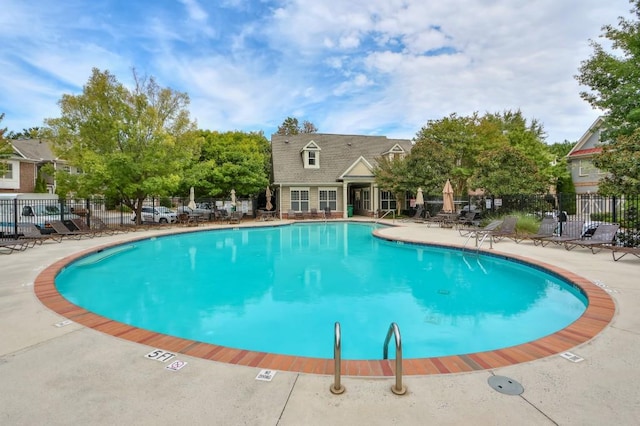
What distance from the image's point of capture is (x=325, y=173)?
28.5 m

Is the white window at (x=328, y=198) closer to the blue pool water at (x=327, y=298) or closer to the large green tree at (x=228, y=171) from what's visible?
the large green tree at (x=228, y=171)

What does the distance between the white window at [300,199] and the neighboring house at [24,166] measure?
64.9ft

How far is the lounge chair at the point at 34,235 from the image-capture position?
12.0 m

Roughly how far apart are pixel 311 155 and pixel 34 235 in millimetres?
20102

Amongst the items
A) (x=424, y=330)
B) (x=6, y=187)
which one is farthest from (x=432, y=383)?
(x=6, y=187)

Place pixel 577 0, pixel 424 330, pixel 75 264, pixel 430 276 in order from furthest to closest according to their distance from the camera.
Answer: pixel 577 0 → pixel 75 264 → pixel 430 276 → pixel 424 330

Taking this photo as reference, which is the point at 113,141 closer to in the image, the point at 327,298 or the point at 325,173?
the point at 325,173

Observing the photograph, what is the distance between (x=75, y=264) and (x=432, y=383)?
10581 millimetres

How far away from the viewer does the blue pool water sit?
17.7 feet

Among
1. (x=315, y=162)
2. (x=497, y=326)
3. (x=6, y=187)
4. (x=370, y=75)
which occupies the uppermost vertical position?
(x=370, y=75)

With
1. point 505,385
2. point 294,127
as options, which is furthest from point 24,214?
point 294,127

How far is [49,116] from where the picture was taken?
1861 centimetres

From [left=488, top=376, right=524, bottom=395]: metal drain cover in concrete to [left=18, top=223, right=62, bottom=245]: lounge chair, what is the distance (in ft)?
47.1

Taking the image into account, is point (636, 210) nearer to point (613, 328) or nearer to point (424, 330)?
point (613, 328)
